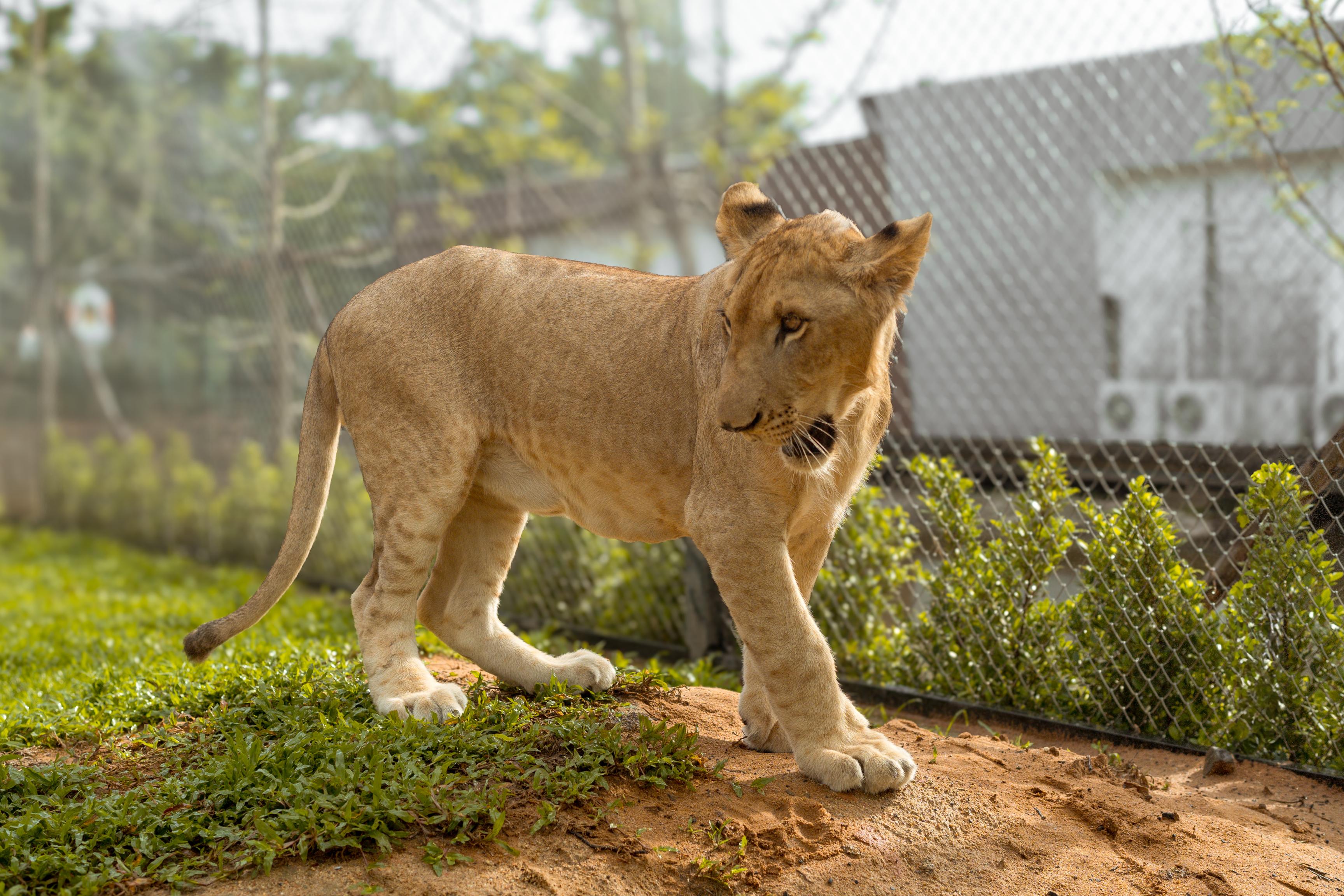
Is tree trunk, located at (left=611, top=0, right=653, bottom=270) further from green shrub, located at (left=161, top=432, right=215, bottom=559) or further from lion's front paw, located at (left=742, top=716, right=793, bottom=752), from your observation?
lion's front paw, located at (left=742, top=716, right=793, bottom=752)

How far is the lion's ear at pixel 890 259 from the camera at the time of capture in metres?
2.67

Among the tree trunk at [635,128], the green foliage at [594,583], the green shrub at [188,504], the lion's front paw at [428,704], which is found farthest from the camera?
the tree trunk at [635,128]

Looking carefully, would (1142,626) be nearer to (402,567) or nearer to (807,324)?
(807,324)

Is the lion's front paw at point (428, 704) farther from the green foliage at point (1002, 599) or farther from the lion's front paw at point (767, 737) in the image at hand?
the green foliage at point (1002, 599)

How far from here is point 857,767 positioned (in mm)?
3025

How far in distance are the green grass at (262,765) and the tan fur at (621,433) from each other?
0.24 m

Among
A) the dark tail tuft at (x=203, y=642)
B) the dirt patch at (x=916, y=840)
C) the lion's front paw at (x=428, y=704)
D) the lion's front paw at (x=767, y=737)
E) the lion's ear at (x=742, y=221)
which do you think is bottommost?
the dirt patch at (x=916, y=840)

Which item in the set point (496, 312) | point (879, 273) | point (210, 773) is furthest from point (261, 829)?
point (879, 273)

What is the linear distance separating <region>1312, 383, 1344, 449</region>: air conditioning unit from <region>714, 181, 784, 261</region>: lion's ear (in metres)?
6.20

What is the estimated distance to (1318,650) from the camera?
148 inches

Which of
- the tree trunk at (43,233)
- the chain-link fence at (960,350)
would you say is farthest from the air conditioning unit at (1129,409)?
the tree trunk at (43,233)

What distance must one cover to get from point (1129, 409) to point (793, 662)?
6147 millimetres

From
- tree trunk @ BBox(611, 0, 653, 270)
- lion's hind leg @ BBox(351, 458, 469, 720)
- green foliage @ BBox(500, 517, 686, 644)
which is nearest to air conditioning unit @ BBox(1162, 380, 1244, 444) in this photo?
green foliage @ BBox(500, 517, 686, 644)

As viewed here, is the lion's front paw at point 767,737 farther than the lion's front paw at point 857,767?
Yes
